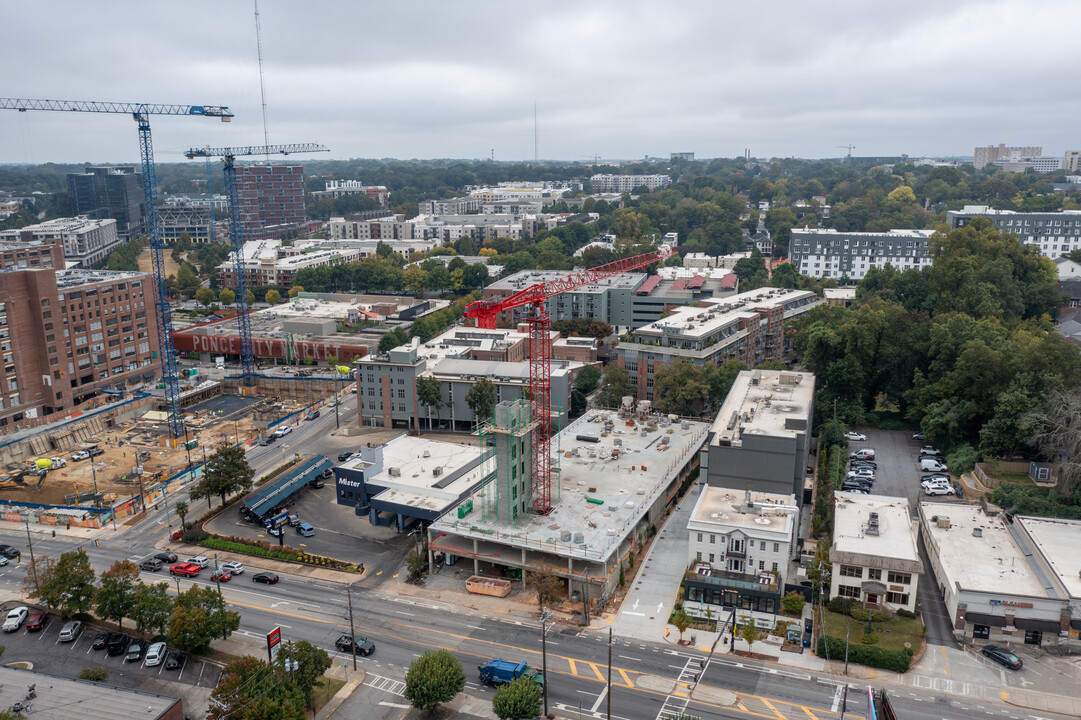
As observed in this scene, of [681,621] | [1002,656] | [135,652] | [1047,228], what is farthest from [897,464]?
[1047,228]

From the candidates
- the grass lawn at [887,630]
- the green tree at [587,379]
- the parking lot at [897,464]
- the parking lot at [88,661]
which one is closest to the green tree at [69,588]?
the parking lot at [88,661]

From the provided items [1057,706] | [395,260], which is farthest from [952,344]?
[395,260]

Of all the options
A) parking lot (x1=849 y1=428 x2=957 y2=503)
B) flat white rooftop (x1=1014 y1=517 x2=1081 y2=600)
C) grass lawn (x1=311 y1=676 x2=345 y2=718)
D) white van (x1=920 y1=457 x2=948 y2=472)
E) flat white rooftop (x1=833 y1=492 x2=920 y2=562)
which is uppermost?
flat white rooftop (x1=833 y1=492 x2=920 y2=562)

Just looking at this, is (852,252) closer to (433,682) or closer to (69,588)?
(433,682)

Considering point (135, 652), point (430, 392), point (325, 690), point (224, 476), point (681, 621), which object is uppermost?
point (430, 392)

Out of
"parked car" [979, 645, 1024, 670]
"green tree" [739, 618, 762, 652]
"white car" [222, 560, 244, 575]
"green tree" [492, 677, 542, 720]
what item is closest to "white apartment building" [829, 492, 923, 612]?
"parked car" [979, 645, 1024, 670]

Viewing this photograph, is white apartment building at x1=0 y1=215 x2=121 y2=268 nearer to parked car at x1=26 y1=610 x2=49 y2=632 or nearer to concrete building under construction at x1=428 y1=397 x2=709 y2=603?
parked car at x1=26 y1=610 x2=49 y2=632
